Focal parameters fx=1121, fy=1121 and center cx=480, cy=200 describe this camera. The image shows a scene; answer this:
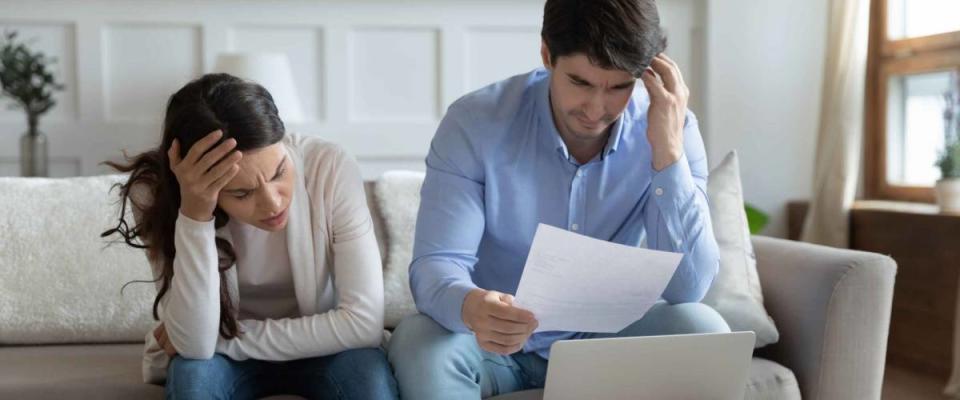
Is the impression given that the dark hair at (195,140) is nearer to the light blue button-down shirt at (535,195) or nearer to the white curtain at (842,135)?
the light blue button-down shirt at (535,195)

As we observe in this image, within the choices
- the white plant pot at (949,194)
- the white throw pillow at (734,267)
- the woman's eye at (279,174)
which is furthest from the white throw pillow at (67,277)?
the white plant pot at (949,194)

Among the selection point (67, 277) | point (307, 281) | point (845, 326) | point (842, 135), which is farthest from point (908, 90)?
point (67, 277)

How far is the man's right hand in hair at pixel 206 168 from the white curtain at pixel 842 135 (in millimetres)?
2420

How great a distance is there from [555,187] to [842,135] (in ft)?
6.89

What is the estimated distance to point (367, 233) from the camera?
1.80 m

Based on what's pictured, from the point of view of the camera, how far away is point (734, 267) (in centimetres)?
205

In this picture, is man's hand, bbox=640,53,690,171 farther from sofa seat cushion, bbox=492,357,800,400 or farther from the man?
sofa seat cushion, bbox=492,357,800,400

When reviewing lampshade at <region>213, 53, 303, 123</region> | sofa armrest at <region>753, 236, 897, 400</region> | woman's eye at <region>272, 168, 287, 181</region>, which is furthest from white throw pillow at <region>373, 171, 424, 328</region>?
lampshade at <region>213, 53, 303, 123</region>

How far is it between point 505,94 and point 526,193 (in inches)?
6.9

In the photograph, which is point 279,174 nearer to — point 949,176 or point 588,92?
point 588,92

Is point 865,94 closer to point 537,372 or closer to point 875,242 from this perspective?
point 875,242

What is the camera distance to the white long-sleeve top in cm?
168

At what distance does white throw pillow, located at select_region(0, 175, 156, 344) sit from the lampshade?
1.28 metres

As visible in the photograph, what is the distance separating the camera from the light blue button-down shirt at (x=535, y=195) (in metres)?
1.72
